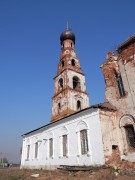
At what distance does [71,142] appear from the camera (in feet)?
50.2

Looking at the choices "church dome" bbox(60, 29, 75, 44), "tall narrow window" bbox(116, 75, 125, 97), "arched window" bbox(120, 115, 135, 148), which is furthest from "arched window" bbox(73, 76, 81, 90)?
"arched window" bbox(120, 115, 135, 148)

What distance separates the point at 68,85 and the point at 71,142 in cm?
1095

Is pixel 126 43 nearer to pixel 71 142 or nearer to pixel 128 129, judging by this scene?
pixel 128 129

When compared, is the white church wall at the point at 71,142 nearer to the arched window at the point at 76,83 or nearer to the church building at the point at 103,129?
the church building at the point at 103,129

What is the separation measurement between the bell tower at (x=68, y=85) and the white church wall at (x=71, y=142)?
4.18m

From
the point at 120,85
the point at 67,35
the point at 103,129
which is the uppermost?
the point at 67,35

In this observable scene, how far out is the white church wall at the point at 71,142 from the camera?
42.2 feet

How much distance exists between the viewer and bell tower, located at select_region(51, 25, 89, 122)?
23688 millimetres

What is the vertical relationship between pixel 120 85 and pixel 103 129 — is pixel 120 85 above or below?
above

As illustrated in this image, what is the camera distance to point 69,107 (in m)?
23.1

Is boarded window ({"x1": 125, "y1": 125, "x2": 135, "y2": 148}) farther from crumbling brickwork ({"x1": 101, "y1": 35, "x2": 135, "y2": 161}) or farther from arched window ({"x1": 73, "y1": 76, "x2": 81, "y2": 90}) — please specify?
arched window ({"x1": 73, "y1": 76, "x2": 81, "y2": 90})

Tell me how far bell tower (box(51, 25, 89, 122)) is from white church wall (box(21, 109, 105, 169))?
418 centimetres

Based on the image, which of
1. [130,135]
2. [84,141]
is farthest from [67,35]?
[130,135]

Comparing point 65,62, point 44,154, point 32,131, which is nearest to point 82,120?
point 44,154
